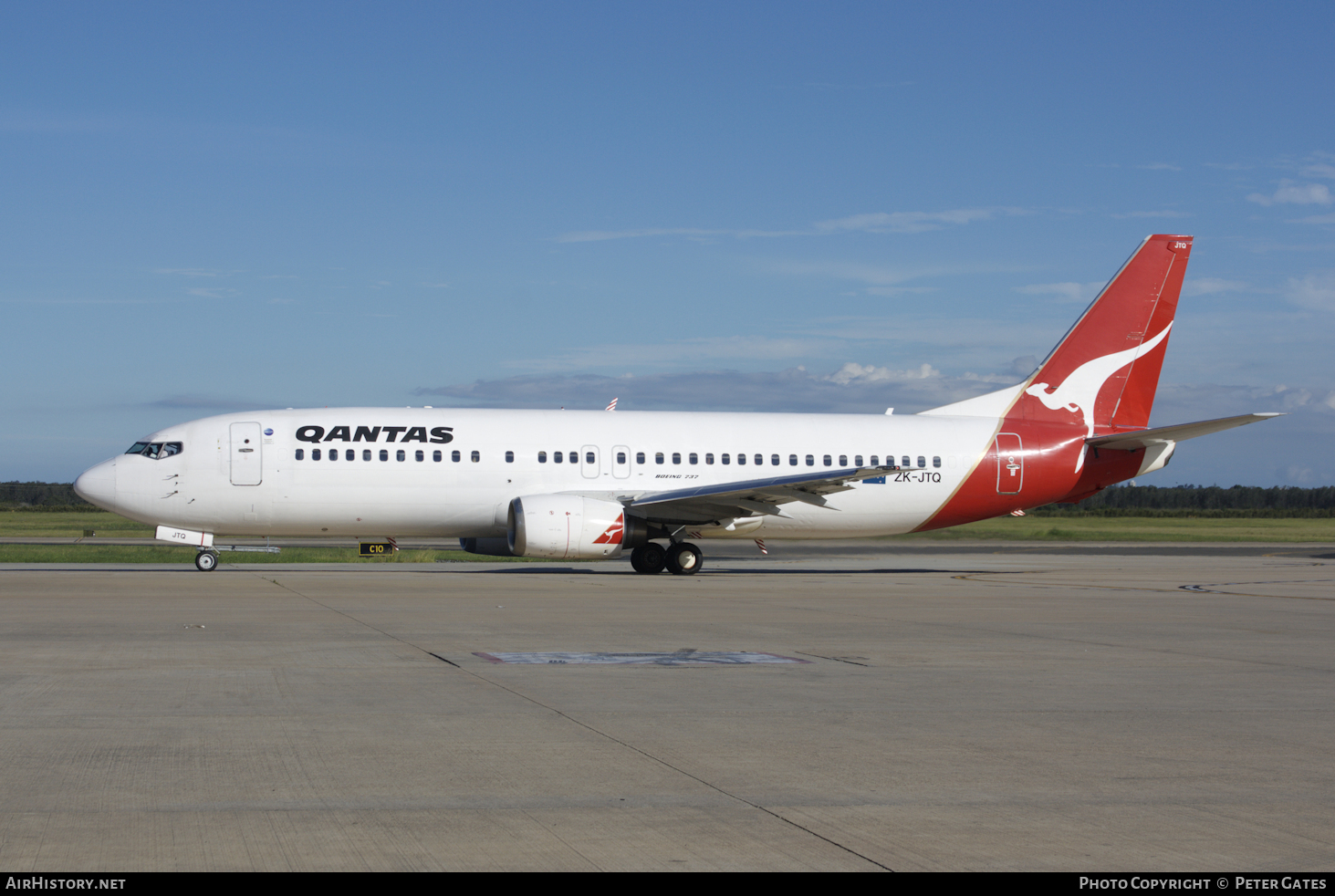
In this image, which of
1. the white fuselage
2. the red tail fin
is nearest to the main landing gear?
the white fuselage

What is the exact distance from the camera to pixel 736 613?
57.6 feet

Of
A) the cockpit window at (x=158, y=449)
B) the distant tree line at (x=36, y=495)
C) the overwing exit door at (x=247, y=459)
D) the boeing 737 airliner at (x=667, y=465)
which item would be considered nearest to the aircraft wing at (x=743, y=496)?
the boeing 737 airliner at (x=667, y=465)

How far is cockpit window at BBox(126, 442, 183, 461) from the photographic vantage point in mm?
26469

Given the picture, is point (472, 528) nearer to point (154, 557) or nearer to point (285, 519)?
point (285, 519)

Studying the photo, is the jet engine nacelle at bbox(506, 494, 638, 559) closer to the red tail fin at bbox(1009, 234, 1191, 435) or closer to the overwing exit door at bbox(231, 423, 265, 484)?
the overwing exit door at bbox(231, 423, 265, 484)

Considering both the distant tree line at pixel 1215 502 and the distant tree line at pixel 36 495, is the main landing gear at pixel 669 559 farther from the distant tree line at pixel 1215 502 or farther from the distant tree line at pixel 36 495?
the distant tree line at pixel 36 495

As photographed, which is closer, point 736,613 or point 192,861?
point 192,861

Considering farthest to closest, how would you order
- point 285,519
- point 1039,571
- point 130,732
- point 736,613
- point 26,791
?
point 1039,571, point 285,519, point 736,613, point 130,732, point 26,791

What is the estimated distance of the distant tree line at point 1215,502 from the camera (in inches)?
4267

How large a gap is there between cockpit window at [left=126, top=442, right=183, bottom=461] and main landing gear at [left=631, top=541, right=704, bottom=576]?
10.3 meters

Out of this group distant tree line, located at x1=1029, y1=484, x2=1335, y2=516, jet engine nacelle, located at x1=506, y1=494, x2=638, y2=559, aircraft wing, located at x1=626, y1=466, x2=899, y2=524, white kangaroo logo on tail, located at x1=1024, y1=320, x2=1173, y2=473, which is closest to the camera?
jet engine nacelle, located at x1=506, y1=494, x2=638, y2=559

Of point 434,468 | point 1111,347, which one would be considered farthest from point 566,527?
point 1111,347
